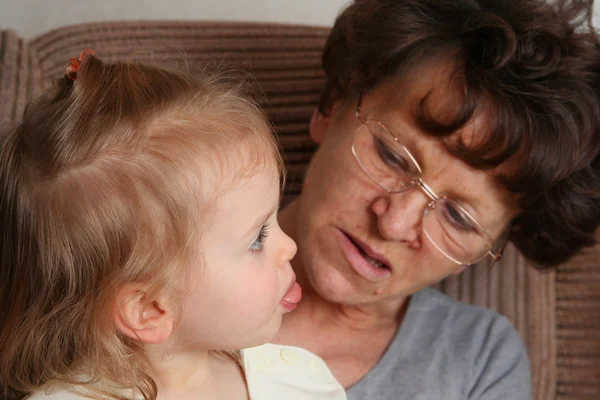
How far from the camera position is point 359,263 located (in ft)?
4.89

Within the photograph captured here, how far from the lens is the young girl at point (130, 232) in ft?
3.26

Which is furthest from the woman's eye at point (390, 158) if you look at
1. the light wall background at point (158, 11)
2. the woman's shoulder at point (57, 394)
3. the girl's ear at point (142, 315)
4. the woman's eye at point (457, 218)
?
the light wall background at point (158, 11)

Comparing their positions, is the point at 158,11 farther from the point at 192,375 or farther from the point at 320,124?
the point at 192,375

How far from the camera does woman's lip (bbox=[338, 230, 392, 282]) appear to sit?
149 cm

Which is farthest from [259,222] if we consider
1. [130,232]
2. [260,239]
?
[130,232]

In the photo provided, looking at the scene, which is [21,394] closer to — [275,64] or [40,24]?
[275,64]

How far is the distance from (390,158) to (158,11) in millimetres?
1537

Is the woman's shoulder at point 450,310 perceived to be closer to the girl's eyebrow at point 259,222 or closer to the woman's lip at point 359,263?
the woman's lip at point 359,263

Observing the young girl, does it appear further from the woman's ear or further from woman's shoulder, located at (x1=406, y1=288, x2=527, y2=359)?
woman's shoulder, located at (x1=406, y1=288, x2=527, y2=359)

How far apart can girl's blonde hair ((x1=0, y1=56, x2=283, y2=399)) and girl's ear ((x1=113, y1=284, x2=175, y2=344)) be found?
15 millimetres

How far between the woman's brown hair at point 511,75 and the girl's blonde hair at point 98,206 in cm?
54

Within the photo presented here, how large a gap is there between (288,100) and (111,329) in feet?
3.51

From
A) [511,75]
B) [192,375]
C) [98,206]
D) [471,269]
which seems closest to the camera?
[98,206]

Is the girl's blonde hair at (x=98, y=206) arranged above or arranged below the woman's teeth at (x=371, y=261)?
above
